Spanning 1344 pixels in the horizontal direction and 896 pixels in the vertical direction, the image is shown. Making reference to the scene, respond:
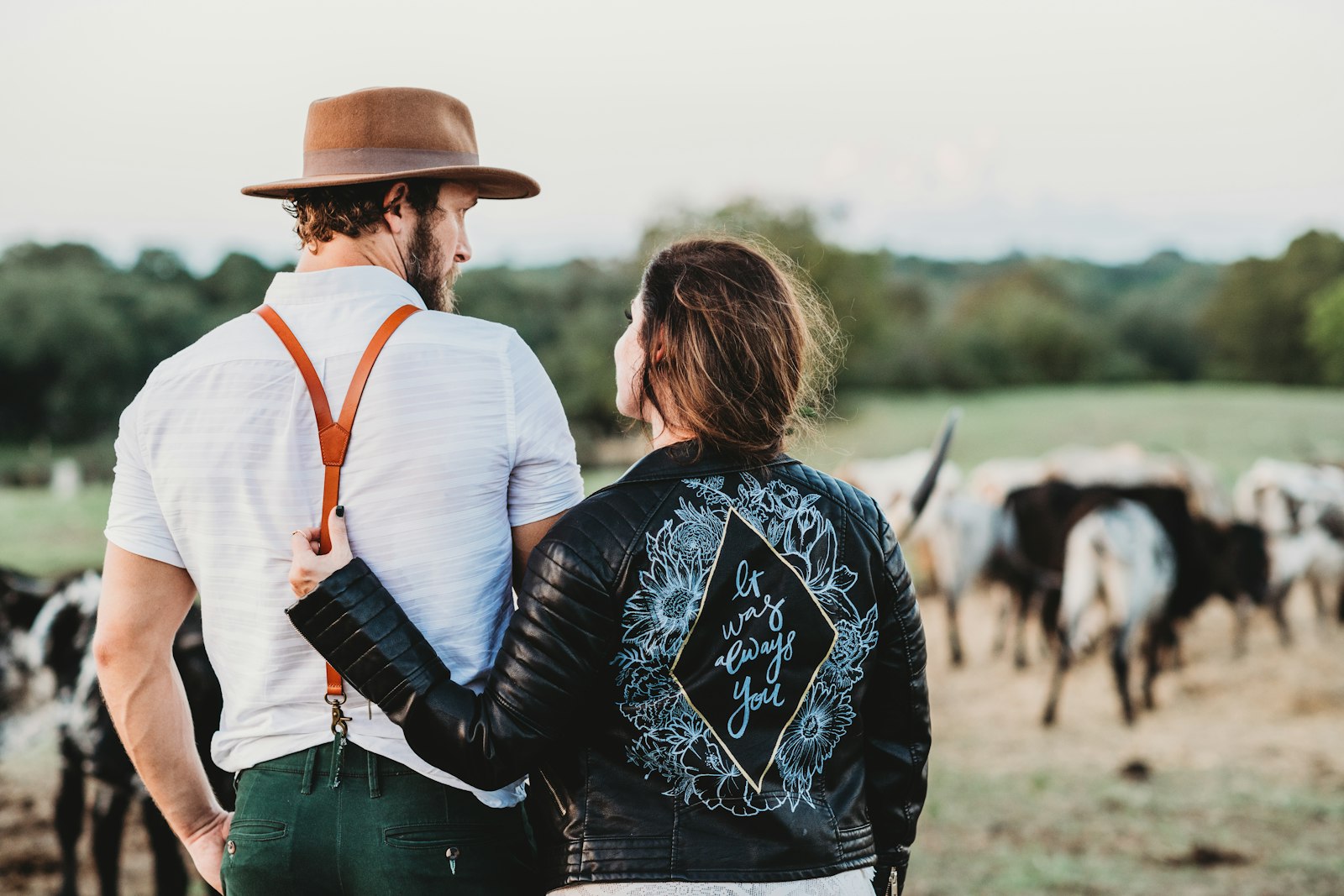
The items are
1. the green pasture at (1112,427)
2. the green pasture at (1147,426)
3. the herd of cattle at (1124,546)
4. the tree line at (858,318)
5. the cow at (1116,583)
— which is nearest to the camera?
the cow at (1116,583)

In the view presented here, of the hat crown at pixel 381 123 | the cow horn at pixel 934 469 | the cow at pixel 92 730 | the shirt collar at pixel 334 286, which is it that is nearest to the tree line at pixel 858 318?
the cow at pixel 92 730

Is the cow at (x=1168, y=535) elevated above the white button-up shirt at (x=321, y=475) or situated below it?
below

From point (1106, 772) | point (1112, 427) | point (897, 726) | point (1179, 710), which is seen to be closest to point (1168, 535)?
point (1179, 710)

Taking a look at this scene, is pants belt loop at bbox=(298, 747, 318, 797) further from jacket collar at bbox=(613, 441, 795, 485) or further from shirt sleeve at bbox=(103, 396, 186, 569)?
jacket collar at bbox=(613, 441, 795, 485)

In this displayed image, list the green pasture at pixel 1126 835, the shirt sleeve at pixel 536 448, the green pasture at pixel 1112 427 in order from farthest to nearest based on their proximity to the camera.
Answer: the green pasture at pixel 1112 427 < the green pasture at pixel 1126 835 < the shirt sleeve at pixel 536 448

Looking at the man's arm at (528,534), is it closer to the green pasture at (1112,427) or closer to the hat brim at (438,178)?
the hat brim at (438,178)

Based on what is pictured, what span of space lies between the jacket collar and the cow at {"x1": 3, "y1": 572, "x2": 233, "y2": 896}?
285cm

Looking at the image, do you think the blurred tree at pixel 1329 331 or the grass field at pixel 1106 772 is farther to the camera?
the blurred tree at pixel 1329 331

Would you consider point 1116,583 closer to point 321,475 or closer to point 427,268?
point 427,268

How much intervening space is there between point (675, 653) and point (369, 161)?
0.90m

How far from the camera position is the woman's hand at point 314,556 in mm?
1427

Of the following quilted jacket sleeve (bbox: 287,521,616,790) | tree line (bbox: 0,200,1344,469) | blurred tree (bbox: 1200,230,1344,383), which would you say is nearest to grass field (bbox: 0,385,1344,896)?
quilted jacket sleeve (bbox: 287,521,616,790)

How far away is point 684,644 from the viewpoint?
145cm

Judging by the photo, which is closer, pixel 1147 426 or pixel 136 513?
pixel 136 513
